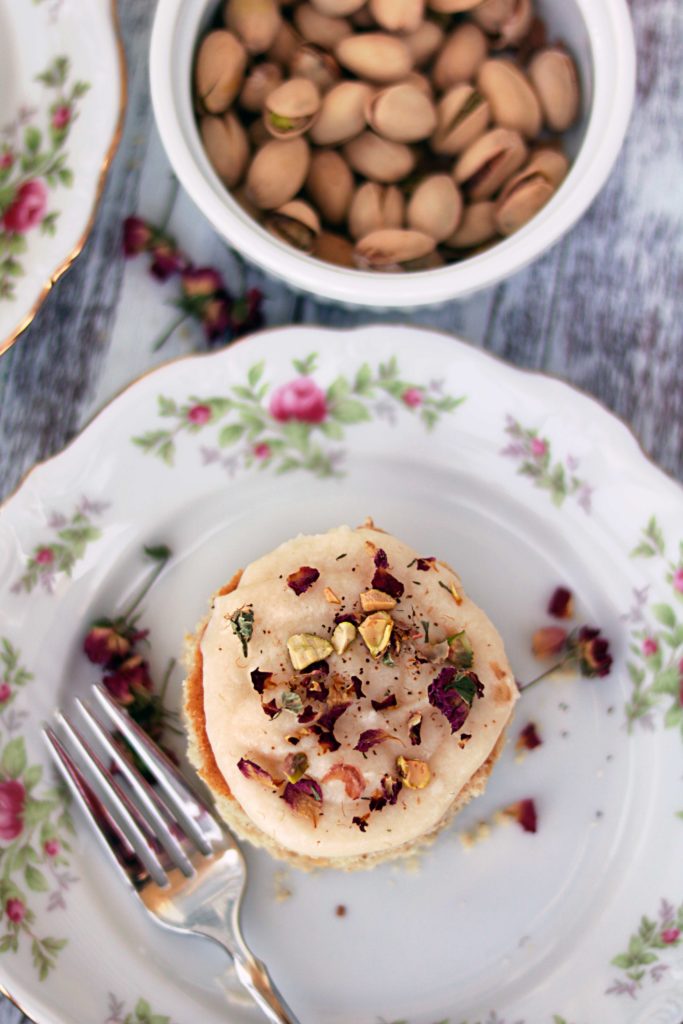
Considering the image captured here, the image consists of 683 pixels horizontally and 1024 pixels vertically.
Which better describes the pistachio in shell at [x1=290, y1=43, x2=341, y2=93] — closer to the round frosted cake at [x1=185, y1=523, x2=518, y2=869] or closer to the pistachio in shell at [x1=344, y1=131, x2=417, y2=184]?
the pistachio in shell at [x1=344, y1=131, x2=417, y2=184]

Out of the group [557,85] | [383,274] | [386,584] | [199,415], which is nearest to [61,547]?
[199,415]

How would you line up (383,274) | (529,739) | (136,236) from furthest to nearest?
1. (136,236)
2. (529,739)
3. (383,274)

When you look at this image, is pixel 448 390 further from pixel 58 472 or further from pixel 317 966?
pixel 317 966

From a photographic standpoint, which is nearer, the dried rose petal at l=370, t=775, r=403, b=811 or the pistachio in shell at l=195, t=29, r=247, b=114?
the dried rose petal at l=370, t=775, r=403, b=811

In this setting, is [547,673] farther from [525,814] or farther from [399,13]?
[399,13]

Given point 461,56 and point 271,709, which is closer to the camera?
point 271,709

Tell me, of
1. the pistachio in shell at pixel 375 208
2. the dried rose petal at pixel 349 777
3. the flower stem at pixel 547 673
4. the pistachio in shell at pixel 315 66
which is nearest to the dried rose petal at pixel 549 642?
the flower stem at pixel 547 673

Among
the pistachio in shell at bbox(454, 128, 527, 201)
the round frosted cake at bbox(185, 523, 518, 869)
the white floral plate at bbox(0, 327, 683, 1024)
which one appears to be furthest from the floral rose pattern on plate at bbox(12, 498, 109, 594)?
the pistachio in shell at bbox(454, 128, 527, 201)
